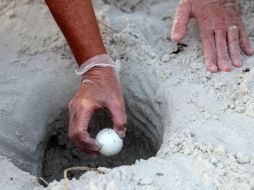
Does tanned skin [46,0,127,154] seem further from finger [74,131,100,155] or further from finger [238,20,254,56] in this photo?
finger [238,20,254,56]

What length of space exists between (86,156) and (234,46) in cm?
72

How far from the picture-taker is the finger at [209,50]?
2.09m

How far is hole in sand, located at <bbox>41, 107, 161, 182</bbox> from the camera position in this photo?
2.28 meters


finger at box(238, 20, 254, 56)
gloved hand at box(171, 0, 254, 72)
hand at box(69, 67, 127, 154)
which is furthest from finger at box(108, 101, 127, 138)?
finger at box(238, 20, 254, 56)

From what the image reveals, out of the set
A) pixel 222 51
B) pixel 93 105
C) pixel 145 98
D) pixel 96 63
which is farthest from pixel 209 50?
pixel 93 105

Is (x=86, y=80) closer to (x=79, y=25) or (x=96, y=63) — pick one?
(x=96, y=63)

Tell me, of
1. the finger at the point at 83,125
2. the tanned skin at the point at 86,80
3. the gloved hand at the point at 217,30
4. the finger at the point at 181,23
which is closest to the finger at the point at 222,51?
the gloved hand at the point at 217,30

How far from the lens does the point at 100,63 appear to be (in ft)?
6.38

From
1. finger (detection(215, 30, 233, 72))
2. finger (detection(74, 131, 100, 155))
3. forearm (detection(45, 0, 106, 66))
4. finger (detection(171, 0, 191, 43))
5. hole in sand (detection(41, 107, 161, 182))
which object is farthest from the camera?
hole in sand (detection(41, 107, 161, 182))

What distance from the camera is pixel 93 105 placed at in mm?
1819

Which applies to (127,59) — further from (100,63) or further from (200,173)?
(200,173)

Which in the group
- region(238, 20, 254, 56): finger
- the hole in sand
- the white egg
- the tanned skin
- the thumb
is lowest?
the hole in sand

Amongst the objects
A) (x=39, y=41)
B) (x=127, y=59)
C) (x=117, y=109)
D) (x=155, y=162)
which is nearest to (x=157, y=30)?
(x=127, y=59)

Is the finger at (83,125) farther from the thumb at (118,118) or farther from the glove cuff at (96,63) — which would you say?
the glove cuff at (96,63)
